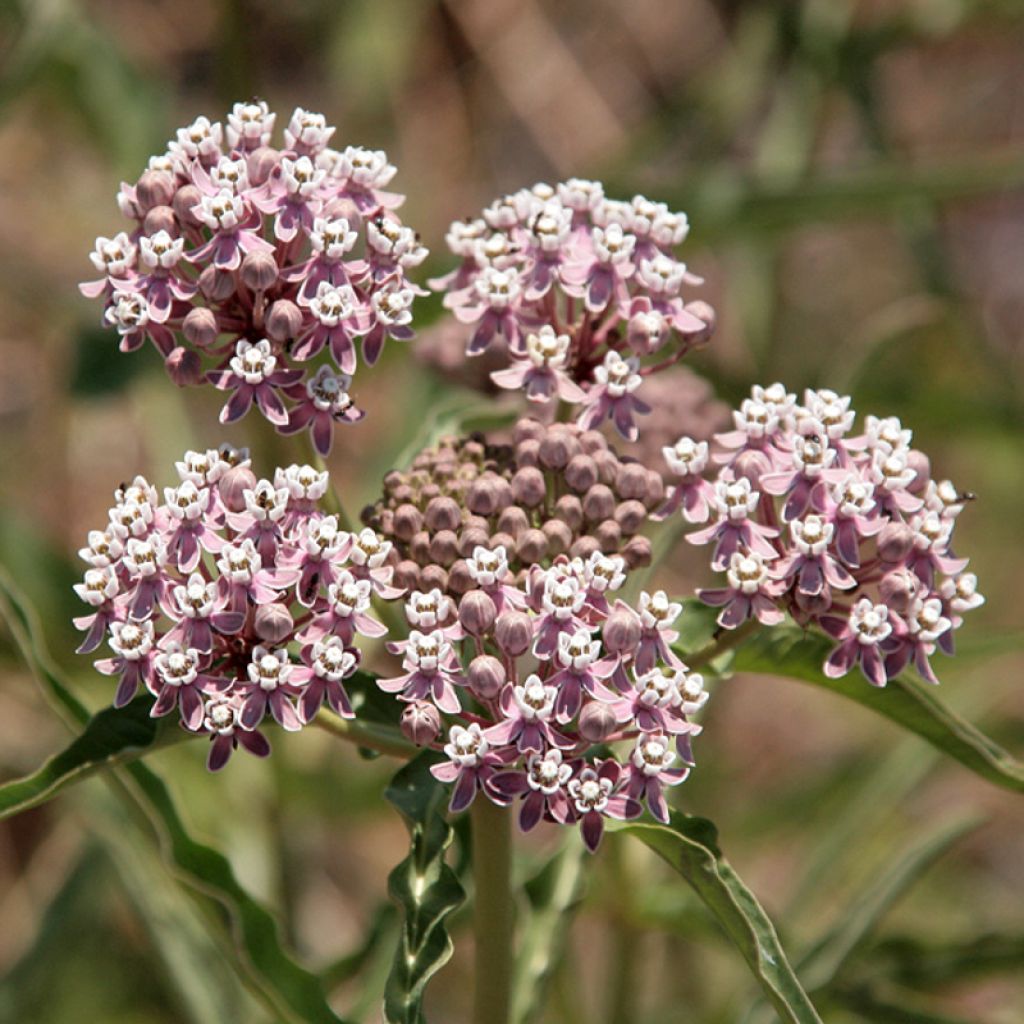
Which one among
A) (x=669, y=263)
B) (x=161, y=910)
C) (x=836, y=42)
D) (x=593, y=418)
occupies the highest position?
(x=836, y=42)

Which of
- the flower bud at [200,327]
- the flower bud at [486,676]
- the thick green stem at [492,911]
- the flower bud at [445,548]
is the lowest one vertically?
the thick green stem at [492,911]

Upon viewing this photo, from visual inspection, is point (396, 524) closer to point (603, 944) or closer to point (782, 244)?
point (782, 244)

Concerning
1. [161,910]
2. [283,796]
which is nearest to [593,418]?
[161,910]

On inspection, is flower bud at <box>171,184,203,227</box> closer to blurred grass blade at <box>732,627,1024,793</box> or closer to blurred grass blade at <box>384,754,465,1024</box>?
blurred grass blade at <box>384,754,465,1024</box>

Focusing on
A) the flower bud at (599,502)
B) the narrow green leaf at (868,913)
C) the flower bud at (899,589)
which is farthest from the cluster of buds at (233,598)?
the narrow green leaf at (868,913)

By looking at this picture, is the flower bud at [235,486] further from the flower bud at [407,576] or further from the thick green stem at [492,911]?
the thick green stem at [492,911]

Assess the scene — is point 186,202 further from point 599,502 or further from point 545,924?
point 545,924

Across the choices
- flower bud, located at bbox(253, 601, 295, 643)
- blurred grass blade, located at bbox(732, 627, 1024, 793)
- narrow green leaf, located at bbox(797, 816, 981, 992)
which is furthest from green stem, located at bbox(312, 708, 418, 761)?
narrow green leaf, located at bbox(797, 816, 981, 992)
